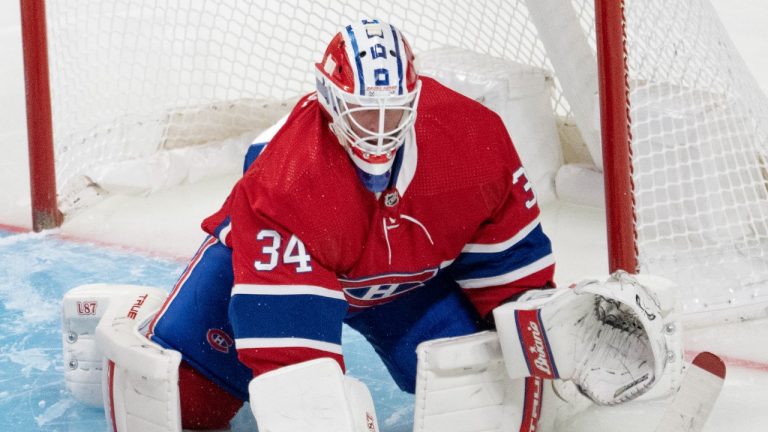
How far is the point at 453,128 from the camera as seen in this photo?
200 centimetres

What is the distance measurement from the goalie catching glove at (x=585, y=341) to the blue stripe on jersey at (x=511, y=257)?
0.41ft

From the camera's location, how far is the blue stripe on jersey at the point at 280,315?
1873mm

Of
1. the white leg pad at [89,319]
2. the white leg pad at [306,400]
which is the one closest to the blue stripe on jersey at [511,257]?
the white leg pad at [306,400]

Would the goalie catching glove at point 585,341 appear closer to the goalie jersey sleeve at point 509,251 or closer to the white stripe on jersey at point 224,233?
the goalie jersey sleeve at point 509,251

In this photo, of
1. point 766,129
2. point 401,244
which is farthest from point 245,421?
point 766,129

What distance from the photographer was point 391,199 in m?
1.93

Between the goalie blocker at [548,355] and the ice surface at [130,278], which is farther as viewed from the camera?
the ice surface at [130,278]

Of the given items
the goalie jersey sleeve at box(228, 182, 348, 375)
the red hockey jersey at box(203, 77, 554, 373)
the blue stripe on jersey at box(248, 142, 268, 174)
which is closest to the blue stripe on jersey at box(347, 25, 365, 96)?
the red hockey jersey at box(203, 77, 554, 373)

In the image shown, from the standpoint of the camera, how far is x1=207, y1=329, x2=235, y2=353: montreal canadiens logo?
2.17m

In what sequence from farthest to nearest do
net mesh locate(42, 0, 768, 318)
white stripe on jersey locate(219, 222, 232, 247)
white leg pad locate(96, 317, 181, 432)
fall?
net mesh locate(42, 0, 768, 318), white stripe on jersey locate(219, 222, 232, 247), white leg pad locate(96, 317, 181, 432)

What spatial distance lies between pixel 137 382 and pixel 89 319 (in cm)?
37

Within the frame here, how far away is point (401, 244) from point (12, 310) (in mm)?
1255

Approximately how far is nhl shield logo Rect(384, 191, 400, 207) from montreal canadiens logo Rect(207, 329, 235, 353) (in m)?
0.43

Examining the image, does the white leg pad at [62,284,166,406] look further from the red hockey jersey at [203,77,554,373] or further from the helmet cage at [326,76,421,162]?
the helmet cage at [326,76,421,162]
